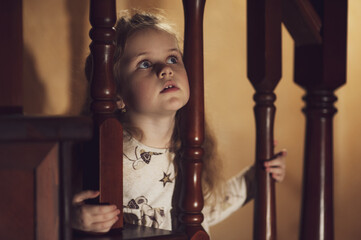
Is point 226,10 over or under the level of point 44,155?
over

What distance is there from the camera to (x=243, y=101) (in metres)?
2.01

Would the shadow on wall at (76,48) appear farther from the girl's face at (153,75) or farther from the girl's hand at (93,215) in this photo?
the girl's hand at (93,215)

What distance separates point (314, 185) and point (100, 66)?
0.60m

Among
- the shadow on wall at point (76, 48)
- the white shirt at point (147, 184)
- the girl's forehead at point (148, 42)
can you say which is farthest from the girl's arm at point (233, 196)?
the shadow on wall at point (76, 48)

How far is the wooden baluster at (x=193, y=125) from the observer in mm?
953

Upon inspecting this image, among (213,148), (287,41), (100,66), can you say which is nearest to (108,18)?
(100,66)

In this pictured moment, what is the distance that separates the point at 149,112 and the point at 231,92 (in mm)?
846

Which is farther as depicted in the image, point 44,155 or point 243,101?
point 243,101

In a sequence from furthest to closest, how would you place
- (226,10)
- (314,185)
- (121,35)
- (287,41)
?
(287,41) → (226,10) → (121,35) → (314,185)

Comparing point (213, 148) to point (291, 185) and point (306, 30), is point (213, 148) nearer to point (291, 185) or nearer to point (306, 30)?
point (306, 30)

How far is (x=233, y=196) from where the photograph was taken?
56.7 inches

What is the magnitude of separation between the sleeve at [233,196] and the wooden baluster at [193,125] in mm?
485

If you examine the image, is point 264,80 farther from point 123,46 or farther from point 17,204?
point 17,204

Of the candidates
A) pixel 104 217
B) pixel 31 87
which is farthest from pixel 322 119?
pixel 31 87
